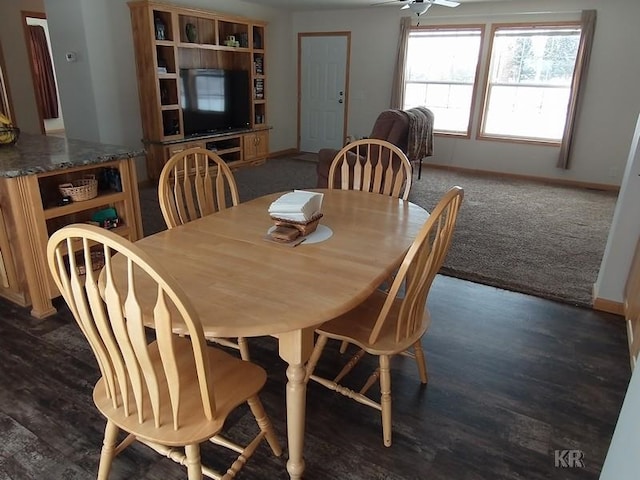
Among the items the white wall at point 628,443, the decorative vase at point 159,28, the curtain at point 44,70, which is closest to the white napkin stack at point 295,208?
the white wall at point 628,443

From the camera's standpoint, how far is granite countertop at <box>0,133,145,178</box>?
2.28 m

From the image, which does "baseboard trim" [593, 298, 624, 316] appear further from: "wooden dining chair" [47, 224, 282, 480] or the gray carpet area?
"wooden dining chair" [47, 224, 282, 480]

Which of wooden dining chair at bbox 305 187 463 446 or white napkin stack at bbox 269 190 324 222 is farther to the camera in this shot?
white napkin stack at bbox 269 190 324 222

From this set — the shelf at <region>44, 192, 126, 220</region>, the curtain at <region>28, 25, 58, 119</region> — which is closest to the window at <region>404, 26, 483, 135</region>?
the shelf at <region>44, 192, 126, 220</region>

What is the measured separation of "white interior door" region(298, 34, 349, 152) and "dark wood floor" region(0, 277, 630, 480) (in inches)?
211

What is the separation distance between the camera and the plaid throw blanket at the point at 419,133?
461cm

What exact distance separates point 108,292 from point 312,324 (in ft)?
1.67

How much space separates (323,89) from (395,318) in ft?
20.3

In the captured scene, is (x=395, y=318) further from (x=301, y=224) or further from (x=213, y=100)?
(x=213, y=100)

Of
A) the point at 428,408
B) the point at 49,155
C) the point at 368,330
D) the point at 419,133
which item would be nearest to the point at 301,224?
the point at 368,330

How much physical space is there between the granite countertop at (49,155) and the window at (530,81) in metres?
5.08

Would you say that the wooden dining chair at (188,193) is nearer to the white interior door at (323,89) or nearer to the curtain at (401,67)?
the curtain at (401,67)

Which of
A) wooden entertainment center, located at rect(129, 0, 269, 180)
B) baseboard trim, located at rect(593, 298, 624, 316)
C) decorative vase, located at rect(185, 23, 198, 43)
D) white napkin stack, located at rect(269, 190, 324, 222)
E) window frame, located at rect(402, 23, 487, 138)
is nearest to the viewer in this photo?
white napkin stack, located at rect(269, 190, 324, 222)

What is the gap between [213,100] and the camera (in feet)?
19.5
